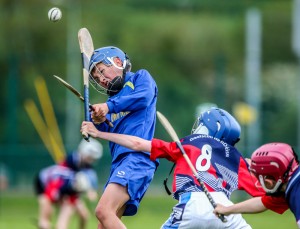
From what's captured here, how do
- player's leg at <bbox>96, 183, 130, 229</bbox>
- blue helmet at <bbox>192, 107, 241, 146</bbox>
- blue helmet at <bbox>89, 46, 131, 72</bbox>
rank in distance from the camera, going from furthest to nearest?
blue helmet at <bbox>89, 46, 131, 72</bbox> < player's leg at <bbox>96, 183, 130, 229</bbox> < blue helmet at <bbox>192, 107, 241, 146</bbox>

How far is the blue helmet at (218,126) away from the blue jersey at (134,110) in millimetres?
682

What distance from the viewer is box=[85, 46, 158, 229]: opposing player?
27.8 feet

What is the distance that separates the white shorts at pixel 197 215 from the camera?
7.55 m

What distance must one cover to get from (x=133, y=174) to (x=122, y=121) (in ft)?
1.69

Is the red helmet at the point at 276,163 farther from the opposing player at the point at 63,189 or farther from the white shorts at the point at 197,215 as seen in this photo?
the opposing player at the point at 63,189

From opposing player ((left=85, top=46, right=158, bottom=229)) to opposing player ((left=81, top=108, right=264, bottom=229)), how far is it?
0.56 m

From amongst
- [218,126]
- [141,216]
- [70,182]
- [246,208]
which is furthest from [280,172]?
[141,216]

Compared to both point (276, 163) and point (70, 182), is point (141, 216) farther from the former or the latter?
point (276, 163)

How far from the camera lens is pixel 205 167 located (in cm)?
777

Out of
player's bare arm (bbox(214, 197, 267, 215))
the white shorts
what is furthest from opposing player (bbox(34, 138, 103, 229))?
player's bare arm (bbox(214, 197, 267, 215))

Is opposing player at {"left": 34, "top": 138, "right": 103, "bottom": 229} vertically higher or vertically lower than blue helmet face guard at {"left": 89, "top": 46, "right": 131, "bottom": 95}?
lower

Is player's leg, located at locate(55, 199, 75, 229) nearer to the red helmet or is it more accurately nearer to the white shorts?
the white shorts

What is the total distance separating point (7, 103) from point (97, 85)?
54.7ft

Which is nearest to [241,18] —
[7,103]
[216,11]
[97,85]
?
[216,11]
